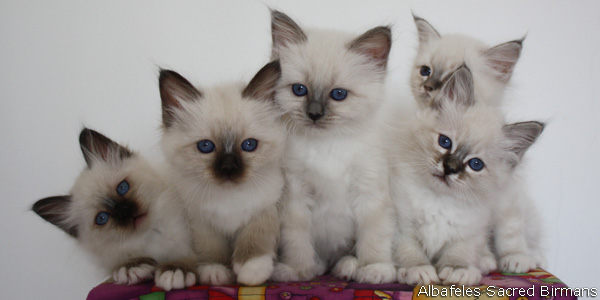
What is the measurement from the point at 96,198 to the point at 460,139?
4.03ft

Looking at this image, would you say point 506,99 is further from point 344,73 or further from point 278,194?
point 278,194

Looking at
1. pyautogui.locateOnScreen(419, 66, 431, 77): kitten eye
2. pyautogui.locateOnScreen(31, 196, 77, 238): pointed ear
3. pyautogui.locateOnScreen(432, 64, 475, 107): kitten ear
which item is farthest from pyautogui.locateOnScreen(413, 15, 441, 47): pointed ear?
pyautogui.locateOnScreen(31, 196, 77, 238): pointed ear

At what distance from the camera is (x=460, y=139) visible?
1.47 metres

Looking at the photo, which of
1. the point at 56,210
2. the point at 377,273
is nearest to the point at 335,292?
the point at 377,273

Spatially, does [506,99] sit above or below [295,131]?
above

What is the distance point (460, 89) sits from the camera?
1514mm

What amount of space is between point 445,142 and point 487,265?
19.2 inches

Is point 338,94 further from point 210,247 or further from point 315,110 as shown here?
point 210,247

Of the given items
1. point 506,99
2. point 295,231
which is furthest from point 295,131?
point 506,99

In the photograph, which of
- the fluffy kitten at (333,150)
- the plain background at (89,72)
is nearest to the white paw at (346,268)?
the fluffy kitten at (333,150)

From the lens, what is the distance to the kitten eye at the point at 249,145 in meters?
1.45

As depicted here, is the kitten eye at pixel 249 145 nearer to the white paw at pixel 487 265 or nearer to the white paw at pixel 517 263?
the white paw at pixel 487 265

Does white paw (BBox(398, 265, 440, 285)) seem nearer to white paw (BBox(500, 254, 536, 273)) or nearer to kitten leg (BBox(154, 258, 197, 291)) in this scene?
white paw (BBox(500, 254, 536, 273))

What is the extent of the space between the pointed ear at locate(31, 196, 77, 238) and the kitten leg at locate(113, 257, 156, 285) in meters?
0.26
